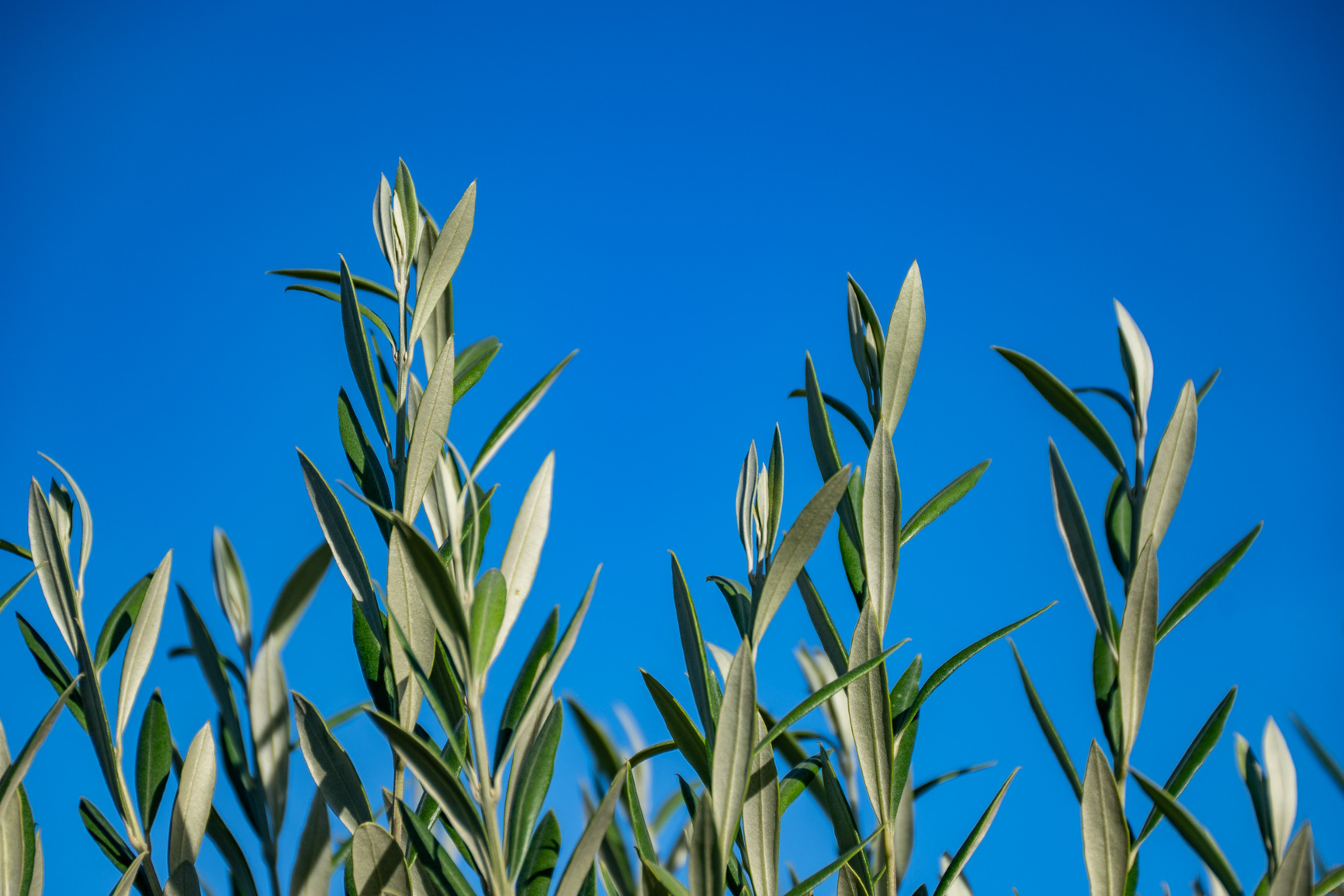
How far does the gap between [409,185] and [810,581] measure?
0.53 meters

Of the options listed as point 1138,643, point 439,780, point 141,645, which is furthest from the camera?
point 141,645

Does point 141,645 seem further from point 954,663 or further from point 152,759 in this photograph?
point 954,663

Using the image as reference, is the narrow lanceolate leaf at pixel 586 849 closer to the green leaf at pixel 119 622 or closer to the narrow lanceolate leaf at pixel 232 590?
the narrow lanceolate leaf at pixel 232 590

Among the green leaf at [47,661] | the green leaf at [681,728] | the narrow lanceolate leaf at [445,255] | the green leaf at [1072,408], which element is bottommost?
the green leaf at [681,728]

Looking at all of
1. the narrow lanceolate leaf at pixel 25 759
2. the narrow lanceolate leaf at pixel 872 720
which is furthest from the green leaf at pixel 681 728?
the narrow lanceolate leaf at pixel 25 759

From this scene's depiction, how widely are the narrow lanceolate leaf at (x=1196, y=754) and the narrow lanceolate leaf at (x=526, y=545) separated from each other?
1.63 ft

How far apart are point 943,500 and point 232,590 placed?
602mm

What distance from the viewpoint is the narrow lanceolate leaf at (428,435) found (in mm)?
600

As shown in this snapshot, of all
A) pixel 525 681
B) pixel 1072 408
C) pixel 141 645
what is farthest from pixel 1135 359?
pixel 141 645

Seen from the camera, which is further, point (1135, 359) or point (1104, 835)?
point (1135, 359)

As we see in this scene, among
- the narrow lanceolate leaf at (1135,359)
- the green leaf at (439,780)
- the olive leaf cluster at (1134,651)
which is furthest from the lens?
the narrow lanceolate leaf at (1135,359)

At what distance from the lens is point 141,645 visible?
0.69m

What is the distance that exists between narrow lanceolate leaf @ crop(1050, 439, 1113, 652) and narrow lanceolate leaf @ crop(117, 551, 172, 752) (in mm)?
761

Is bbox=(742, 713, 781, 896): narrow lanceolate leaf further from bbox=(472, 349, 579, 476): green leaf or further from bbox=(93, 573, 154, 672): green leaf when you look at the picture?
bbox=(93, 573, 154, 672): green leaf
